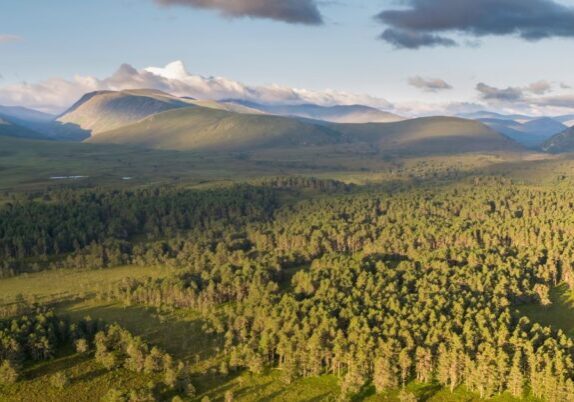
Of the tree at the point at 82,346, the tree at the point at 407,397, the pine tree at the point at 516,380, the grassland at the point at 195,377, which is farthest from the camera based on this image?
the tree at the point at 82,346

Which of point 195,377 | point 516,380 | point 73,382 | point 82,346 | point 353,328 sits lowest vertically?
point 73,382

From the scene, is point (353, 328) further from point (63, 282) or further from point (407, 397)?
point (63, 282)

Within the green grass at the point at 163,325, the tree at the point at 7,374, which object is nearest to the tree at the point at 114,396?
the green grass at the point at 163,325

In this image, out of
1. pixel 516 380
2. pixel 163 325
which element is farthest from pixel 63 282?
pixel 516 380

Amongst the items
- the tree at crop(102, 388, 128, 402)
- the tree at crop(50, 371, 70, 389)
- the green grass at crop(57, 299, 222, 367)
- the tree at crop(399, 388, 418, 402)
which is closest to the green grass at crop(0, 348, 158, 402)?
the tree at crop(50, 371, 70, 389)

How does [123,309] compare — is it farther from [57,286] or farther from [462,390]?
[462,390]

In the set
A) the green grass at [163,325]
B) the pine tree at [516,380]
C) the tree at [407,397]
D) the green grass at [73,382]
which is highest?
the pine tree at [516,380]

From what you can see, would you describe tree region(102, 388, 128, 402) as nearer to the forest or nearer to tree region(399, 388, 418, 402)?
the forest

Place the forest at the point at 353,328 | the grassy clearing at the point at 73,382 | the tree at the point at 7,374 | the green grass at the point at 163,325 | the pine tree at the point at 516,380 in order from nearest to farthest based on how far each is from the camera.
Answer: the pine tree at the point at 516,380 < the forest at the point at 353,328 < the grassy clearing at the point at 73,382 < the tree at the point at 7,374 < the green grass at the point at 163,325

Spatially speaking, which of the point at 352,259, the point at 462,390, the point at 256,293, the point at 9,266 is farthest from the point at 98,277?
the point at 462,390

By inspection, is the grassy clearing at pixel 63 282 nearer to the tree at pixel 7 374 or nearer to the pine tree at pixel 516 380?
the tree at pixel 7 374

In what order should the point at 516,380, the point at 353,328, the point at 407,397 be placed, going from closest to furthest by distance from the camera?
the point at 407,397 < the point at 516,380 < the point at 353,328
